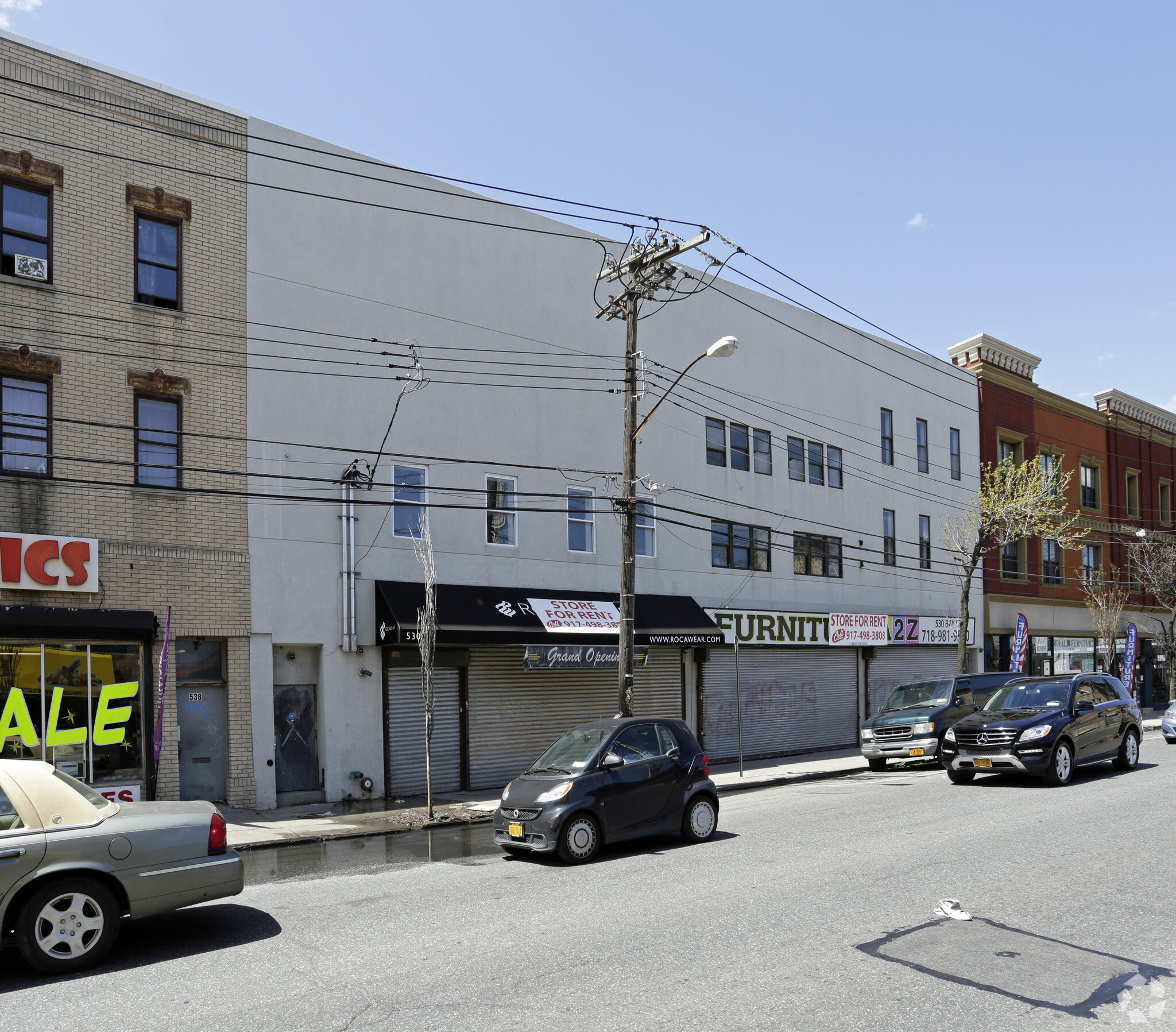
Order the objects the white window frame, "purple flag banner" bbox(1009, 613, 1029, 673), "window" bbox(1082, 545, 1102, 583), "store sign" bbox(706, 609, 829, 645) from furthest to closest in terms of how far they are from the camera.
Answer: "window" bbox(1082, 545, 1102, 583)
"purple flag banner" bbox(1009, 613, 1029, 673)
"store sign" bbox(706, 609, 829, 645)
the white window frame

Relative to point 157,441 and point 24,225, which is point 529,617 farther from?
point 24,225

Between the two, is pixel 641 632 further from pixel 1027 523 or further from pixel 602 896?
pixel 1027 523

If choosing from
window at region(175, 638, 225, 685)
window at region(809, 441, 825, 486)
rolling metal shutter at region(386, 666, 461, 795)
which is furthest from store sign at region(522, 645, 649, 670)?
window at region(809, 441, 825, 486)

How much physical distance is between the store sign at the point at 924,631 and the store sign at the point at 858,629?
1.90 feet

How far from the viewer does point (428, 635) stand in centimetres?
1638

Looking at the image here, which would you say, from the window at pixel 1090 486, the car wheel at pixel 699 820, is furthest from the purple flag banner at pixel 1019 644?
the car wheel at pixel 699 820

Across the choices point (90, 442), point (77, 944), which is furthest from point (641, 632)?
point (77, 944)

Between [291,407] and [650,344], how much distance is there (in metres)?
9.48

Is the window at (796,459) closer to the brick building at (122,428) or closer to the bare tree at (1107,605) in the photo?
the brick building at (122,428)

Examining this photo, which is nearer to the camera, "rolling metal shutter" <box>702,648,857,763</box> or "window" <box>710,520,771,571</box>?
"rolling metal shutter" <box>702,648,857,763</box>

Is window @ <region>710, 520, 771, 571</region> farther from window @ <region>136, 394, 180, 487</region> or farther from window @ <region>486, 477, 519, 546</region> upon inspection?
window @ <region>136, 394, 180, 487</region>

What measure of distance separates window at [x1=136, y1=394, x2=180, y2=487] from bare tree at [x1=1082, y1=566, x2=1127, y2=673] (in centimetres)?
3377

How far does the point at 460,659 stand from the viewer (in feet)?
62.8

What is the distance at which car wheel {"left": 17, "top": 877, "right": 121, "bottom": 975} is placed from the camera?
271 inches
